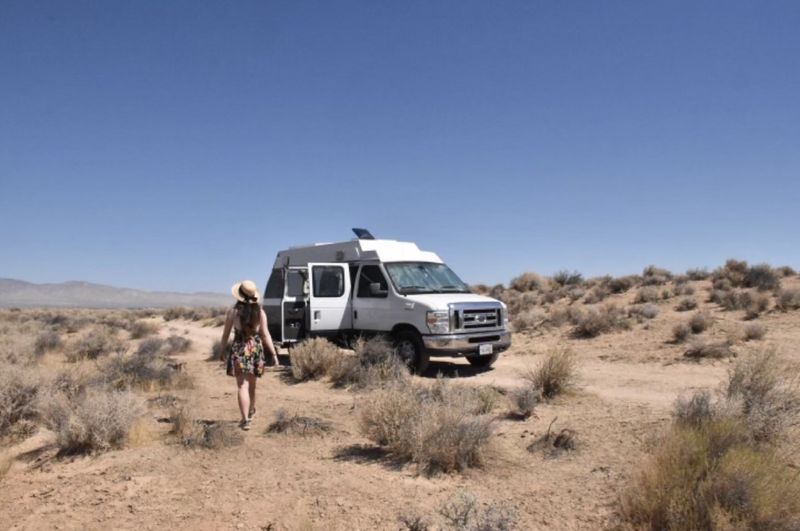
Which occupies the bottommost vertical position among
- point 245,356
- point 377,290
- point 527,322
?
point 527,322

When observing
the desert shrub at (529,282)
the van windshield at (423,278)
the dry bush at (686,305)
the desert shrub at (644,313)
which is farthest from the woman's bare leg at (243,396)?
the desert shrub at (529,282)

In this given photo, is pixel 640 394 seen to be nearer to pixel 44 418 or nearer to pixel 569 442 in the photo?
pixel 569 442

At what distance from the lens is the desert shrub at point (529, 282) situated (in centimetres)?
2952

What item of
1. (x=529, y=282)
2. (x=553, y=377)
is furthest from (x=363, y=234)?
(x=529, y=282)

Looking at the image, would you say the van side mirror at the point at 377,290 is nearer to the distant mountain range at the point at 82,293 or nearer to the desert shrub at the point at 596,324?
the desert shrub at the point at 596,324

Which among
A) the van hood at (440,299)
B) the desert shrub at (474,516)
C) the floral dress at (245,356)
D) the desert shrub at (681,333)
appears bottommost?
the desert shrub at (474,516)

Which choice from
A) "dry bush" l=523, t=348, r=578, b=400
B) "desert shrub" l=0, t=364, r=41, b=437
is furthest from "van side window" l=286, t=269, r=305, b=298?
"dry bush" l=523, t=348, r=578, b=400

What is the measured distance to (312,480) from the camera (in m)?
4.99

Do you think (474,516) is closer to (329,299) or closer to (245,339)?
(245,339)

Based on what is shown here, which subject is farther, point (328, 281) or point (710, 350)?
point (710, 350)

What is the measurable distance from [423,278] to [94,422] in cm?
681

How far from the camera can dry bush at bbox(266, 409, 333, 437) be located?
6.45 meters

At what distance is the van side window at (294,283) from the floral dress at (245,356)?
486 cm

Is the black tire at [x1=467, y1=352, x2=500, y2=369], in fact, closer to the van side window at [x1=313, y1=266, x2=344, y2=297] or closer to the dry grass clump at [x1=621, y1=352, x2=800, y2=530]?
the van side window at [x1=313, y1=266, x2=344, y2=297]
